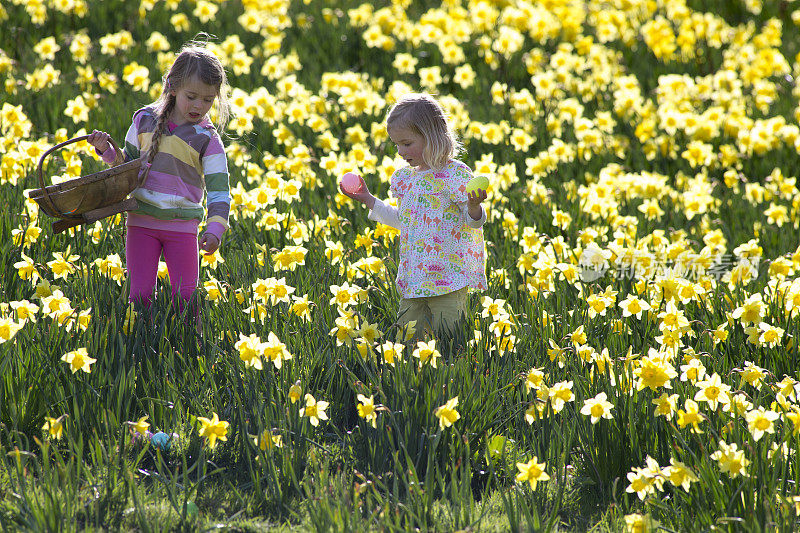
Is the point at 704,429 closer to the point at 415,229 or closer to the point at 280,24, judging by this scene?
the point at 415,229

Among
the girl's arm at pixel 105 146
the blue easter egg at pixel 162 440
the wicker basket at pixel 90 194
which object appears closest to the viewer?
the blue easter egg at pixel 162 440

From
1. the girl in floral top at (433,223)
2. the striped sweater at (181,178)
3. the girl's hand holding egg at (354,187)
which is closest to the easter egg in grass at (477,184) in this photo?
the girl in floral top at (433,223)

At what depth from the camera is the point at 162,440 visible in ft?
8.86

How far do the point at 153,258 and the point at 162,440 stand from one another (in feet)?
2.97

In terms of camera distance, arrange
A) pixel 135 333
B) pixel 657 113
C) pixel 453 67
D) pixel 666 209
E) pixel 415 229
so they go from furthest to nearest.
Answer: pixel 453 67, pixel 657 113, pixel 666 209, pixel 415 229, pixel 135 333

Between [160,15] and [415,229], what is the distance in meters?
6.22

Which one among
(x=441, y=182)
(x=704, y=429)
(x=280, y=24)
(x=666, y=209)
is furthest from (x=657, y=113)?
(x=704, y=429)

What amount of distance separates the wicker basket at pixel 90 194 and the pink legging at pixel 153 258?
0.19 meters

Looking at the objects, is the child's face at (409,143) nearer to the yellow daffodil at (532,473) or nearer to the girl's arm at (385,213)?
the girl's arm at (385,213)

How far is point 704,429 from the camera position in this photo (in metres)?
2.67

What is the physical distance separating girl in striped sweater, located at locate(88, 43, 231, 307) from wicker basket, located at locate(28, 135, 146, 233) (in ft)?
0.29

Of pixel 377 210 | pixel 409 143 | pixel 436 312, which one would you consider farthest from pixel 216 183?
pixel 436 312

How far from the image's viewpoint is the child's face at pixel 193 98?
3162mm

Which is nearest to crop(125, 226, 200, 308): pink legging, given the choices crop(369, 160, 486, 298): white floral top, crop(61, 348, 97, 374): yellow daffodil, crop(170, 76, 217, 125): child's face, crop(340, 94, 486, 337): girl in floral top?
crop(170, 76, 217, 125): child's face
